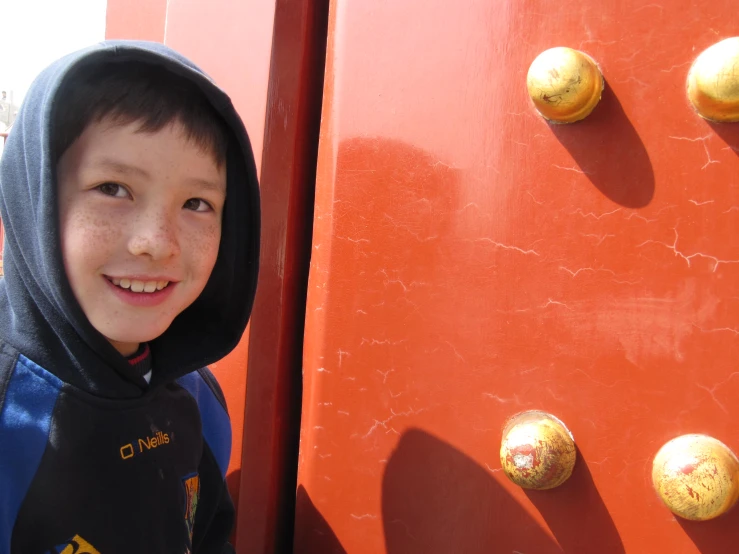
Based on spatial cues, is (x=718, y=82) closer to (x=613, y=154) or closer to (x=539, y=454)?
(x=613, y=154)

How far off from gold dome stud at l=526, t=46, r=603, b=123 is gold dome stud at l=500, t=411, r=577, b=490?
33 cm

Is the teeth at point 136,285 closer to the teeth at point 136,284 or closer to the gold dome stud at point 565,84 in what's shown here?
the teeth at point 136,284

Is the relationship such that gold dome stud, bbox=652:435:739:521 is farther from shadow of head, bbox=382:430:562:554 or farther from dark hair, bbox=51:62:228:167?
dark hair, bbox=51:62:228:167

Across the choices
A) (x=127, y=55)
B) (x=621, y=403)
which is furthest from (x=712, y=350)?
(x=127, y=55)

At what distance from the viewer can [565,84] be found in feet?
1.98

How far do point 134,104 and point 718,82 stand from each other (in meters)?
0.65

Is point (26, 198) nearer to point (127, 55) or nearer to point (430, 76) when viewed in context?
point (127, 55)

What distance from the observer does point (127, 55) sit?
2.37 feet

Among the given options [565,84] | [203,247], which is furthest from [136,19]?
[565,84]

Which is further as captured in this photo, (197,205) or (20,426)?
(197,205)

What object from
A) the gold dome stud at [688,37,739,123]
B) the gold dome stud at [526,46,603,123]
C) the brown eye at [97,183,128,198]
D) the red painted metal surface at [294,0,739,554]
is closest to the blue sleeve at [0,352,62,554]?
the brown eye at [97,183,128,198]

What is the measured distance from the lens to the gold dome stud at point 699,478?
56cm

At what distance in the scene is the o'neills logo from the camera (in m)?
0.75

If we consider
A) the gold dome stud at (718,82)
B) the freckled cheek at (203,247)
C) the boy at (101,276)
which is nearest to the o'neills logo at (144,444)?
the boy at (101,276)
